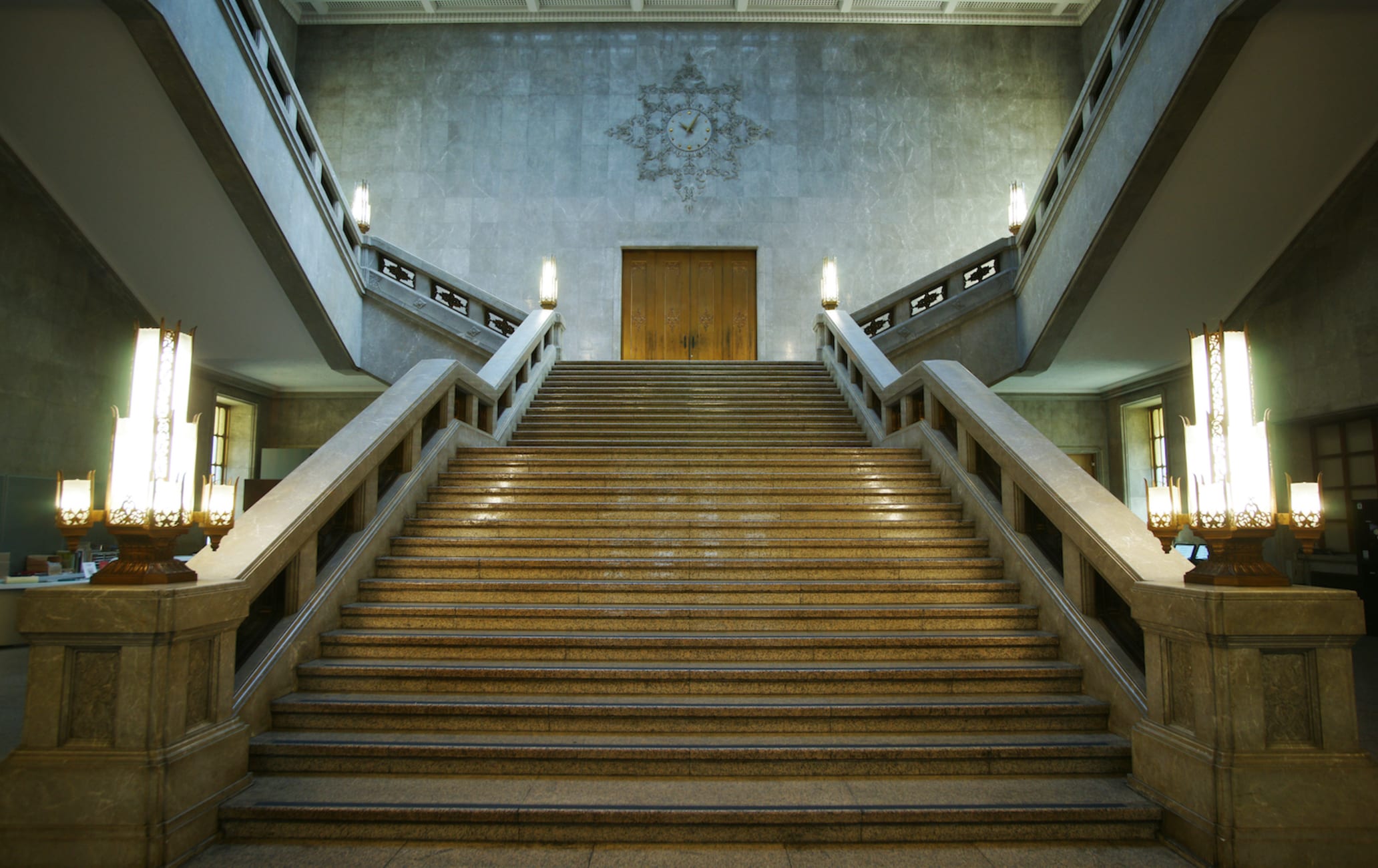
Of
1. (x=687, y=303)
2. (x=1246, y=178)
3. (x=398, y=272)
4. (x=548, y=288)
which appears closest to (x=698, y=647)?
(x=1246, y=178)

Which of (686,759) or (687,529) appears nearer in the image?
(686,759)

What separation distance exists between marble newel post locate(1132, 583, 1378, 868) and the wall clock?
1342 centimetres

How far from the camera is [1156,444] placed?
13039 mm

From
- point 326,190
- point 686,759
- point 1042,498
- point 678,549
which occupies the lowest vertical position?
point 686,759

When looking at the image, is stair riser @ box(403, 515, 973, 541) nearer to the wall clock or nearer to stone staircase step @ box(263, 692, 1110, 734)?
stone staircase step @ box(263, 692, 1110, 734)

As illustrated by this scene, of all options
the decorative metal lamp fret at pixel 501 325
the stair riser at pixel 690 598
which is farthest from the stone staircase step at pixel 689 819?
the decorative metal lamp fret at pixel 501 325

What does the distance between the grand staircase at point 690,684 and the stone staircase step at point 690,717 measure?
12 mm

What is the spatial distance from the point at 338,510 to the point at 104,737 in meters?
2.42

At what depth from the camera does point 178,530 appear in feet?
11.4

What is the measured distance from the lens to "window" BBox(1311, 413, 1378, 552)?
27.8 feet

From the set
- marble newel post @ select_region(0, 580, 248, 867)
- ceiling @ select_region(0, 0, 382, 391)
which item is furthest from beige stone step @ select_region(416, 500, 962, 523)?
ceiling @ select_region(0, 0, 382, 391)

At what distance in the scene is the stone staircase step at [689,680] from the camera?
4.36m

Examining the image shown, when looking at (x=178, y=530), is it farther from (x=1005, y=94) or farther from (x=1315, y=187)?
(x=1005, y=94)

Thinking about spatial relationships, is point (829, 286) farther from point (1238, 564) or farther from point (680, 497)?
point (1238, 564)
